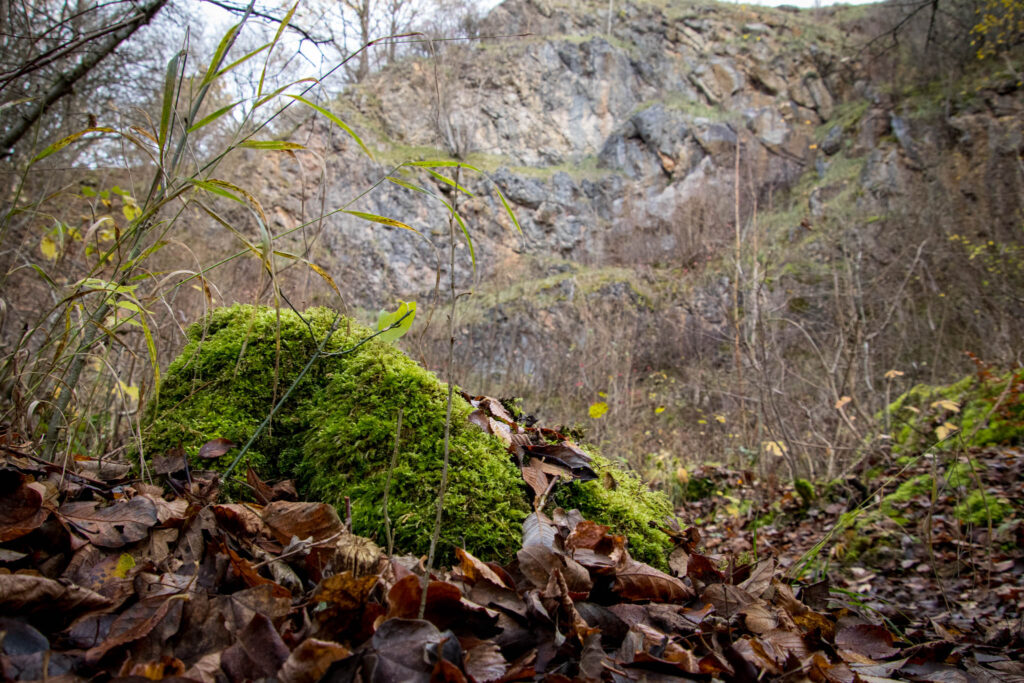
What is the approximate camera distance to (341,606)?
2.74ft

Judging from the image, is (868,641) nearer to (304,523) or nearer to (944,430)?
(304,523)

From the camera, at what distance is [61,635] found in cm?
75

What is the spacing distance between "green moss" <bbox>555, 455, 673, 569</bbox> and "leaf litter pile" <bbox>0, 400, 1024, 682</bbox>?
0.26 ft

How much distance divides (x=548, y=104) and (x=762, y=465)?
19.5 metres

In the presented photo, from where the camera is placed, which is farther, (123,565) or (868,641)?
(868,641)

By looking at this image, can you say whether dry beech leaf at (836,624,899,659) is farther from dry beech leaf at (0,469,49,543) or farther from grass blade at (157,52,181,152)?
grass blade at (157,52,181,152)

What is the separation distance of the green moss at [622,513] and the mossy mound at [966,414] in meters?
2.63

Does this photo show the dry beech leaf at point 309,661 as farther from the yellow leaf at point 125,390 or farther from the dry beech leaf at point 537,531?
the yellow leaf at point 125,390

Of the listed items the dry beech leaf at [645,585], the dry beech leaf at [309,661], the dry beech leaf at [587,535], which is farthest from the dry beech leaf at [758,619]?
the dry beech leaf at [309,661]

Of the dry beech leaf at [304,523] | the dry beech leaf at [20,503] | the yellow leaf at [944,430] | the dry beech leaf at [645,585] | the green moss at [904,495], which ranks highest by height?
the dry beech leaf at [20,503]

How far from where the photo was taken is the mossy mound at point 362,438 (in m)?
1.27

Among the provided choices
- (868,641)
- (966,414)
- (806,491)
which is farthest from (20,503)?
(966,414)

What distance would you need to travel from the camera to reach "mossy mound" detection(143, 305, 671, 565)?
50.1 inches

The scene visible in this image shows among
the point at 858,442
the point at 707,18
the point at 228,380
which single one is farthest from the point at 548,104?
the point at 228,380
